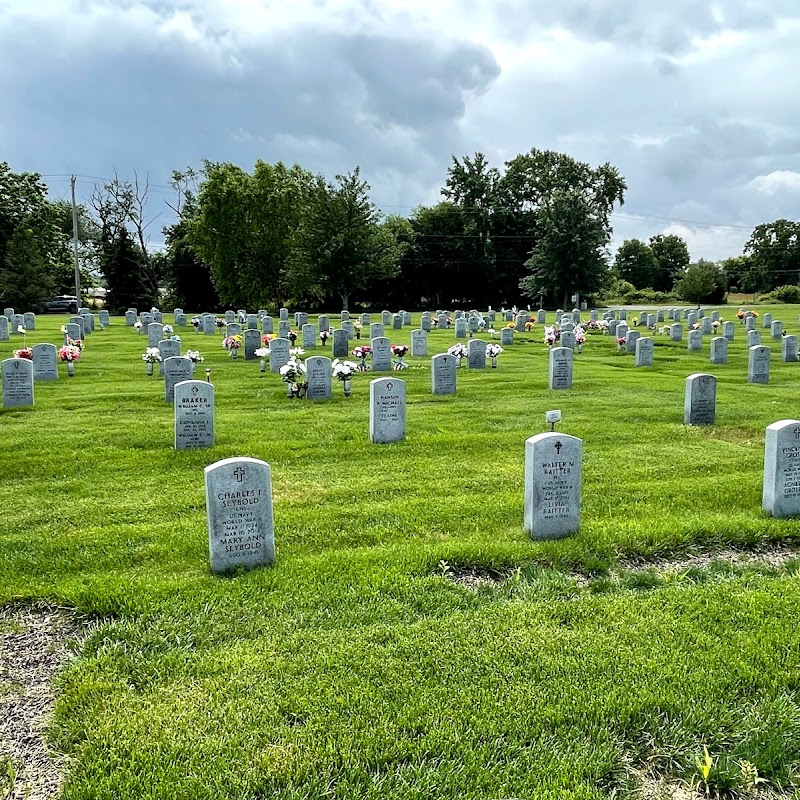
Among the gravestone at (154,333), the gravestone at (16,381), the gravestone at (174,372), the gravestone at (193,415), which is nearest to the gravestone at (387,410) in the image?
the gravestone at (193,415)

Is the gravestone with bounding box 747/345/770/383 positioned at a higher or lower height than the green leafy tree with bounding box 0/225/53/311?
lower

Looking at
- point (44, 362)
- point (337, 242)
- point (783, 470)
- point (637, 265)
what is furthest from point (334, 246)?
point (637, 265)

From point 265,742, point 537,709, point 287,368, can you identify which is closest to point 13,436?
point 287,368

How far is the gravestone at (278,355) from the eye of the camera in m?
18.1

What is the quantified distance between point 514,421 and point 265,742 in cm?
887

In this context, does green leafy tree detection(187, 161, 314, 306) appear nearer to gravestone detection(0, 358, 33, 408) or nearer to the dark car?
the dark car

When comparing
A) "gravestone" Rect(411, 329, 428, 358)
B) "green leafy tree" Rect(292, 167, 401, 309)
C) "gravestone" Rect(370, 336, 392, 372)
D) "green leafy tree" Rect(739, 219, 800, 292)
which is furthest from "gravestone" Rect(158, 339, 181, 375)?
"green leafy tree" Rect(739, 219, 800, 292)

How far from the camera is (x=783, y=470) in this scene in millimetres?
6883

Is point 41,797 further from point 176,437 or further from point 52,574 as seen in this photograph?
point 176,437

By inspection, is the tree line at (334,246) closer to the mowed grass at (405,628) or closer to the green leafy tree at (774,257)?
the green leafy tree at (774,257)

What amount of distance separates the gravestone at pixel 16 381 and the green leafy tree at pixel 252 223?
34.9 metres

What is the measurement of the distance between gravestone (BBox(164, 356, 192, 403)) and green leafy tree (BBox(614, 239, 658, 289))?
8149 cm

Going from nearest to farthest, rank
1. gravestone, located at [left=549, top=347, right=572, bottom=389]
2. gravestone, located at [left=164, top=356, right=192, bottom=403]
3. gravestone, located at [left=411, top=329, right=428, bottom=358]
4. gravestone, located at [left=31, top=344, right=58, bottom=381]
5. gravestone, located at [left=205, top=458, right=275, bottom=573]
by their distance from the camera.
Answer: gravestone, located at [left=205, top=458, right=275, bottom=573], gravestone, located at [left=164, top=356, right=192, bottom=403], gravestone, located at [left=549, top=347, right=572, bottom=389], gravestone, located at [left=31, top=344, right=58, bottom=381], gravestone, located at [left=411, top=329, right=428, bottom=358]

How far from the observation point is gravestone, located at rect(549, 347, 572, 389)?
15.7 meters
